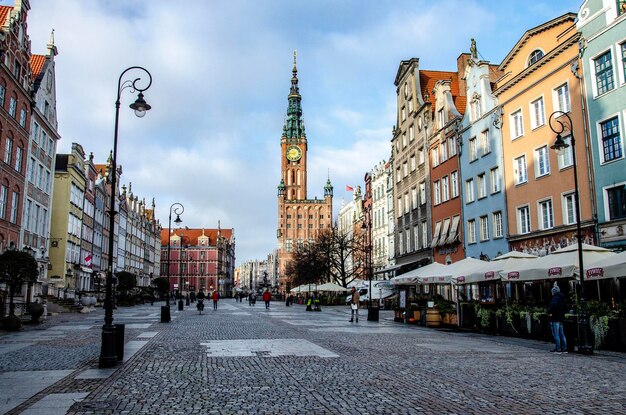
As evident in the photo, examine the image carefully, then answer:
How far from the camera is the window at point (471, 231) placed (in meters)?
36.7

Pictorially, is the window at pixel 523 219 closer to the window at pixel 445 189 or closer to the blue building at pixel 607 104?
the blue building at pixel 607 104

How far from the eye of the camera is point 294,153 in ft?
563

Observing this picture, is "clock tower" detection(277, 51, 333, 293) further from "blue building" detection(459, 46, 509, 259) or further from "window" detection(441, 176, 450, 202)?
"blue building" detection(459, 46, 509, 259)

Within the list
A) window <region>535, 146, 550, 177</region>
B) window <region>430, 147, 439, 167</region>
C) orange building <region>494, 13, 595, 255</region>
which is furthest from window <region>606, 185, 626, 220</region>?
window <region>430, 147, 439, 167</region>

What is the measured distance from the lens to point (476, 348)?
53.3ft

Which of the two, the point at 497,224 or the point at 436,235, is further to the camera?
the point at 436,235

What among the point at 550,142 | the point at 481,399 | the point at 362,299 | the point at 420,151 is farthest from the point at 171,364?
the point at 362,299

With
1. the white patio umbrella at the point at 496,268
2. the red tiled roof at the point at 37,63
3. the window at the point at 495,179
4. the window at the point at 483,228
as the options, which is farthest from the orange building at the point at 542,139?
the red tiled roof at the point at 37,63

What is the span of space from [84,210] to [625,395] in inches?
2146

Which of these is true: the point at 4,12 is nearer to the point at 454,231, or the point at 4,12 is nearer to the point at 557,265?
the point at 454,231

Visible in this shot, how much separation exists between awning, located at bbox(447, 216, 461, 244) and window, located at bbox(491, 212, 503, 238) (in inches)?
186

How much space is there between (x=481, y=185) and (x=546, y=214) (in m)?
7.17

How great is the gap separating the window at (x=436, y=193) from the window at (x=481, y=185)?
6.13 meters

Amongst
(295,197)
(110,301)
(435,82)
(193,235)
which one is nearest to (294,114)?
(295,197)
